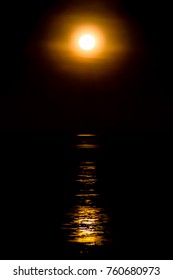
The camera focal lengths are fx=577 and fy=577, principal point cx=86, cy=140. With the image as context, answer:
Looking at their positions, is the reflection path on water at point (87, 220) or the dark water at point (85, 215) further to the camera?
the reflection path on water at point (87, 220)

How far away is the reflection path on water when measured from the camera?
10898mm

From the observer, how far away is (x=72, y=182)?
19.8 m

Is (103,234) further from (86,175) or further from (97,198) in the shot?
(86,175)

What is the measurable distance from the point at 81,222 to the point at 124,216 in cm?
136

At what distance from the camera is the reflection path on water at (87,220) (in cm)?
1090

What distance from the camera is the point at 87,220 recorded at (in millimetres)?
12617

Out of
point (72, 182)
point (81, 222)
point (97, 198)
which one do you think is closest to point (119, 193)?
point (97, 198)

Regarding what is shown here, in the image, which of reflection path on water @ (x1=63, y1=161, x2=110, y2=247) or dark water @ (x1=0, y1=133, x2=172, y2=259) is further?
reflection path on water @ (x1=63, y1=161, x2=110, y2=247)

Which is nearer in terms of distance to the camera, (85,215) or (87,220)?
(87,220)
